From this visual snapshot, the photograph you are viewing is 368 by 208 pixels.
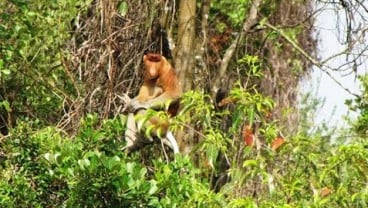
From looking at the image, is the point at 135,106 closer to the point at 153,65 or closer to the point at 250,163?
the point at 153,65

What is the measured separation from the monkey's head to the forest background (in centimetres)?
21

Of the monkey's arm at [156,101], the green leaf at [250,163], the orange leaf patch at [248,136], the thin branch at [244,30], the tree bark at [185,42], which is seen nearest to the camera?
the green leaf at [250,163]

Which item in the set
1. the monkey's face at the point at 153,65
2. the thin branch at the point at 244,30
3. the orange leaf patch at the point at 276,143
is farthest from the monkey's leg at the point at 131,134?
the orange leaf patch at the point at 276,143

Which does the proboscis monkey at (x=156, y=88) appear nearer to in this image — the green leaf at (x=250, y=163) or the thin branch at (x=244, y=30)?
the thin branch at (x=244, y=30)

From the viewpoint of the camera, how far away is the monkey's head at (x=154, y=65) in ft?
16.9

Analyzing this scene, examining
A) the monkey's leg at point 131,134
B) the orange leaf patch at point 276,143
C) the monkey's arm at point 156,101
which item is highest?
the orange leaf patch at point 276,143

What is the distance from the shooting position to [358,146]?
3047mm

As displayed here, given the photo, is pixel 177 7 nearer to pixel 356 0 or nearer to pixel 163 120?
pixel 356 0

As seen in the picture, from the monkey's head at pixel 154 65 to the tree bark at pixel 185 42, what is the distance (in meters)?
0.17

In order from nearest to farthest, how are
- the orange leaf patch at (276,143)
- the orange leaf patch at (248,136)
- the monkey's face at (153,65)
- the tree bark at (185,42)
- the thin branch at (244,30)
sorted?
the orange leaf patch at (276,143)
the orange leaf patch at (248,136)
the monkey's face at (153,65)
the tree bark at (185,42)
the thin branch at (244,30)

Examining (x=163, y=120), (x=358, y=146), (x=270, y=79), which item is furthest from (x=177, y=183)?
(x=270, y=79)

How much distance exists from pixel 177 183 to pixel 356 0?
8.05ft

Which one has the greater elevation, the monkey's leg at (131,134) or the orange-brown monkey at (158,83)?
the orange-brown monkey at (158,83)

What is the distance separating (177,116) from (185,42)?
189cm
